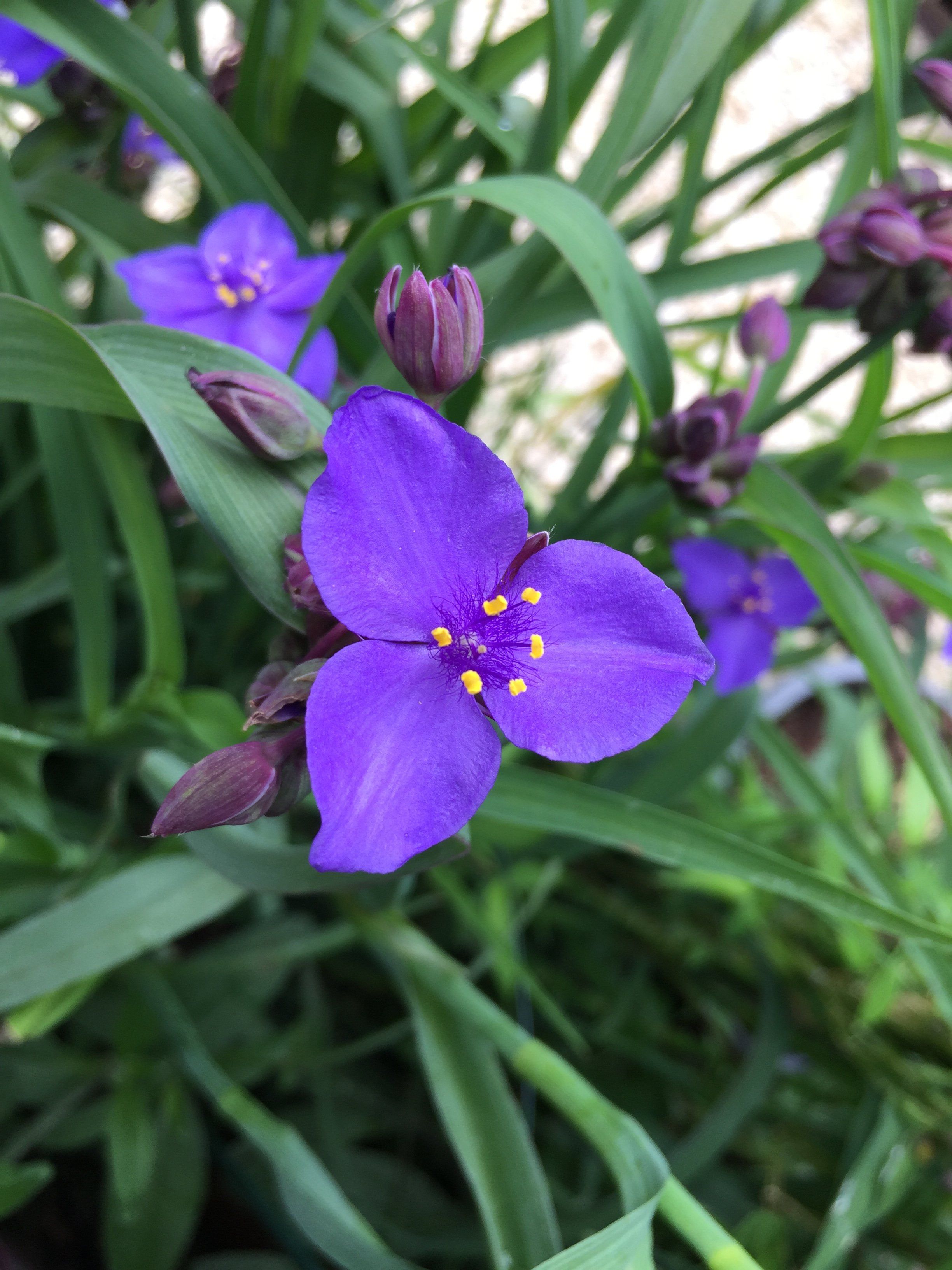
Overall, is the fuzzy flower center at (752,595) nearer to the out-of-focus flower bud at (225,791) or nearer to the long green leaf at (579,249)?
the long green leaf at (579,249)

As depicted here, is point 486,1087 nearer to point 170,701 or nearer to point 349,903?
point 349,903

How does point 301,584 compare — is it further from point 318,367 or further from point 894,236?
point 894,236

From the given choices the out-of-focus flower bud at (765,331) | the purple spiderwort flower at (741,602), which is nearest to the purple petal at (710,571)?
the purple spiderwort flower at (741,602)

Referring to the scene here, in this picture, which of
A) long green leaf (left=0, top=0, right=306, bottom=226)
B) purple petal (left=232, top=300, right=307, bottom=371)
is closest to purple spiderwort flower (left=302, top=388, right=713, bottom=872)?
purple petal (left=232, top=300, right=307, bottom=371)

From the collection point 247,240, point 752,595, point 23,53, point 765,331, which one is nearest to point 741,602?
point 752,595

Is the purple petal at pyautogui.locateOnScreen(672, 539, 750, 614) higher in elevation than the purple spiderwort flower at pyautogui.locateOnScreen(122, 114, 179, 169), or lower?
lower

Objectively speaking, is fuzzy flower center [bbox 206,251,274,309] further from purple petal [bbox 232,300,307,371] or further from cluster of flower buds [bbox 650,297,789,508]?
cluster of flower buds [bbox 650,297,789,508]

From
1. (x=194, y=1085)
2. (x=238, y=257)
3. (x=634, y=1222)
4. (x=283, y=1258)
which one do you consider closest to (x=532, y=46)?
(x=238, y=257)
